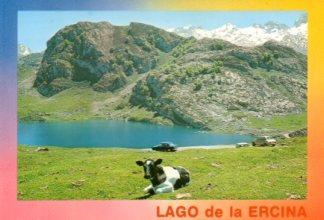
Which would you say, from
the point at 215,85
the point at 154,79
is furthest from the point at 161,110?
the point at 215,85

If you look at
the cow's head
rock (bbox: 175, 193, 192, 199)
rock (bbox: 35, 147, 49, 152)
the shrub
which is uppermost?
the shrub

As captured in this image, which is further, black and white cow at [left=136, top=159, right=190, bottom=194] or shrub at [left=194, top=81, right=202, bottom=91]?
shrub at [left=194, top=81, right=202, bottom=91]

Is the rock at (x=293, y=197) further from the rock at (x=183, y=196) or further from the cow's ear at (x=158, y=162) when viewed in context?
the cow's ear at (x=158, y=162)

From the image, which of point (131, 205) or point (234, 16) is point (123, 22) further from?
point (131, 205)

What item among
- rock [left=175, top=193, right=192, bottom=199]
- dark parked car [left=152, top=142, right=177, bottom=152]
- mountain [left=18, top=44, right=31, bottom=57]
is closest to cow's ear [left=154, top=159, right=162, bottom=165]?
dark parked car [left=152, top=142, right=177, bottom=152]

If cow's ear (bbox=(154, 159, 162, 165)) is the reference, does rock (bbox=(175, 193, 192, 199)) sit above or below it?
below

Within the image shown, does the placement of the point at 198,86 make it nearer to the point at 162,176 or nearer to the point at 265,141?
the point at 265,141

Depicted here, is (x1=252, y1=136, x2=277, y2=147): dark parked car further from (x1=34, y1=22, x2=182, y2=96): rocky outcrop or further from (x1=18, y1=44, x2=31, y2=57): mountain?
(x1=18, y1=44, x2=31, y2=57): mountain

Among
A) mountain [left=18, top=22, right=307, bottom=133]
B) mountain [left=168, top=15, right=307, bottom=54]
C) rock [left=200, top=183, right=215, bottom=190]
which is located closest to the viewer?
mountain [left=168, top=15, right=307, bottom=54]
